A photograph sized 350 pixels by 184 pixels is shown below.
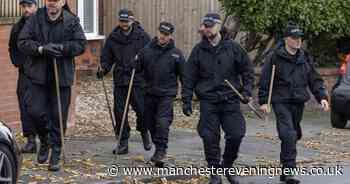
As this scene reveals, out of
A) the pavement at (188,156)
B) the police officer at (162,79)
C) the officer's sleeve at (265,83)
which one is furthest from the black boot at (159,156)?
the officer's sleeve at (265,83)

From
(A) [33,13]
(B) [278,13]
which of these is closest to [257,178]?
(A) [33,13]

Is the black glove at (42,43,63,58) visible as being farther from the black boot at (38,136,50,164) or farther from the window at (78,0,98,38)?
the window at (78,0,98,38)

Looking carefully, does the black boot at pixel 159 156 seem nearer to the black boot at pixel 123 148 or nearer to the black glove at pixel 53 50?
the black boot at pixel 123 148

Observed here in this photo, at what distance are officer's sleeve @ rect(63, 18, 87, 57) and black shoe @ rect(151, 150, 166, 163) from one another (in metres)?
1.64

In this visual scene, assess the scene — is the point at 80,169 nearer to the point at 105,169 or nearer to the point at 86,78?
the point at 105,169

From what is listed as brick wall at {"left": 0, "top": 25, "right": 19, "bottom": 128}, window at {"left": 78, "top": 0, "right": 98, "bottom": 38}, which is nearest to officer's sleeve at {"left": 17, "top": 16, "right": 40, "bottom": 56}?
brick wall at {"left": 0, "top": 25, "right": 19, "bottom": 128}

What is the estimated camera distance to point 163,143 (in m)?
11.4

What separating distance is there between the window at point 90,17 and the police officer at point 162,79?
11.3 m

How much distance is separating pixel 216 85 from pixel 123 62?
2.05m

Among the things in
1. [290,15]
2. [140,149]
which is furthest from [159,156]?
[290,15]

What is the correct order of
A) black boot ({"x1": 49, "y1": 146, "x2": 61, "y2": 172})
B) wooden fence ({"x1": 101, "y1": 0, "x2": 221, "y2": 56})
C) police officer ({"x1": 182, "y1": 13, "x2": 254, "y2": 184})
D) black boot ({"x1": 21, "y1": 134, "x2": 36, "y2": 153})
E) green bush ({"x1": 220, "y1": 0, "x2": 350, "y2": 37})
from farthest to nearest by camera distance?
wooden fence ({"x1": 101, "y1": 0, "x2": 221, "y2": 56})
green bush ({"x1": 220, "y1": 0, "x2": 350, "y2": 37})
black boot ({"x1": 21, "y1": 134, "x2": 36, "y2": 153})
black boot ({"x1": 49, "y1": 146, "x2": 61, "y2": 172})
police officer ({"x1": 182, "y1": 13, "x2": 254, "y2": 184})

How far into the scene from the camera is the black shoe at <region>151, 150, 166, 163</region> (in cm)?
1124

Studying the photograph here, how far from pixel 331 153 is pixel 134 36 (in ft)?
12.0

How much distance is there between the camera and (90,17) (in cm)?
2286
